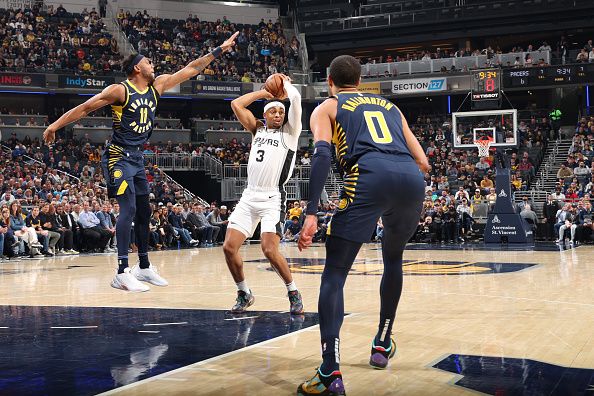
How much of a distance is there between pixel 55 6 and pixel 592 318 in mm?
36502

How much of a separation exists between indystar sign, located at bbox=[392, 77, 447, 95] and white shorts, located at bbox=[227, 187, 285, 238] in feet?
97.5

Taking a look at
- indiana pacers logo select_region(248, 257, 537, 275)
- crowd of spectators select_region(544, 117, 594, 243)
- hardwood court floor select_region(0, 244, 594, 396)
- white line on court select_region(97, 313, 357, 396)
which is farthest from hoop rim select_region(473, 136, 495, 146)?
white line on court select_region(97, 313, 357, 396)

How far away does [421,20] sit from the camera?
38.5 metres

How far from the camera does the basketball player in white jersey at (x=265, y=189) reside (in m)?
7.12

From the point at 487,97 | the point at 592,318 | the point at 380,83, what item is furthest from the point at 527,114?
the point at 592,318

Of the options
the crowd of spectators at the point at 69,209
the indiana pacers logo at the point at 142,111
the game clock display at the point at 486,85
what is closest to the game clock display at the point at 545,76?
the game clock display at the point at 486,85

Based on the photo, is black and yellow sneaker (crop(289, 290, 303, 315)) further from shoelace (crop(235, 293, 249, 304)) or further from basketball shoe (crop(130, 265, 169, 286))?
basketball shoe (crop(130, 265, 169, 286))

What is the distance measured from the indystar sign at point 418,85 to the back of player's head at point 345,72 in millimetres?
31962

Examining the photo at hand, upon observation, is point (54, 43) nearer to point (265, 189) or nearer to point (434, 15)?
point (434, 15)

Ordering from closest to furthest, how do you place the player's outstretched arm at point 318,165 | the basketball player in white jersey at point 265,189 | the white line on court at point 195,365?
the white line on court at point 195,365
the player's outstretched arm at point 318,165
the basketball player in white jersey at point 265,189

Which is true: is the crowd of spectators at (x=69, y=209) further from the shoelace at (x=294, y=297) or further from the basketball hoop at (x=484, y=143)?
the shoelace at (x=294, y=297)

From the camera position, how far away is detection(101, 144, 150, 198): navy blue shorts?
286 inches

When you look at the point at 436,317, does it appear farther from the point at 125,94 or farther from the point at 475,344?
the point at 125,94

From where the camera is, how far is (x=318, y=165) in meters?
4.28
